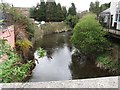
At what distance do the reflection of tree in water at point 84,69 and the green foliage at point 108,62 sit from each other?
0.21 meters

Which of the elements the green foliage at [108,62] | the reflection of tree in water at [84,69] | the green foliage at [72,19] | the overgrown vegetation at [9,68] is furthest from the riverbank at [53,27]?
the overgrown vegetation at [9,68]

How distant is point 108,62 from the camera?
6.89 m

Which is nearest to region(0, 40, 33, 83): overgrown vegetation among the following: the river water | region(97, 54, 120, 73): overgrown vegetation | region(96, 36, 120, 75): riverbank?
the river water

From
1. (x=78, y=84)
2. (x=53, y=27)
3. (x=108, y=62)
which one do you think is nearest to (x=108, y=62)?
(x=108, y=62)

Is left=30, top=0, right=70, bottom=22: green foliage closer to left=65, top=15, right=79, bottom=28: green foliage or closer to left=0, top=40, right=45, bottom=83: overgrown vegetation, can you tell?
left=65, top=15, right=79, bottom=28: green foliage

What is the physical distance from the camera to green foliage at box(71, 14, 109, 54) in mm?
7570

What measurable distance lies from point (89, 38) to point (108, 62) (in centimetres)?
115

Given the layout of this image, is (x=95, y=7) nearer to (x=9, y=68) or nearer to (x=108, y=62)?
(x=108, y=62)

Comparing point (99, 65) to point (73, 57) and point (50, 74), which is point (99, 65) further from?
point (50, 74)

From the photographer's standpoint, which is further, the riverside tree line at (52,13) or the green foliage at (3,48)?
the riverside tree line at (52,13)

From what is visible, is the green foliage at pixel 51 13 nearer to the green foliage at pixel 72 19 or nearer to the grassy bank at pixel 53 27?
the green foliage at pixel 72 19

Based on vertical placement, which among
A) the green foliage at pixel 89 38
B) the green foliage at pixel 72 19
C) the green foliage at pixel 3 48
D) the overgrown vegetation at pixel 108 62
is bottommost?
the overgrown vegetation at pixel 108 62

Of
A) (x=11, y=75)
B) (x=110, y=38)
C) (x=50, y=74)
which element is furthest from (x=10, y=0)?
(x=110, y=38)

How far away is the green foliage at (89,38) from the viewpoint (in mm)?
7570
